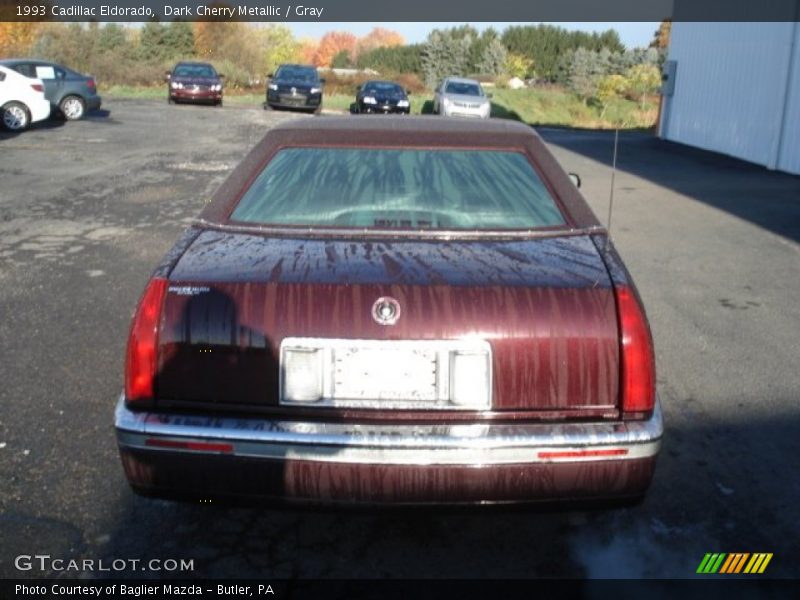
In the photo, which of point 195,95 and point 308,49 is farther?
point 308,49

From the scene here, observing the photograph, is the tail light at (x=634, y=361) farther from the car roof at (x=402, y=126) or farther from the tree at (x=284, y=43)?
the tree at (x=284, y=43)

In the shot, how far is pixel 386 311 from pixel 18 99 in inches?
731

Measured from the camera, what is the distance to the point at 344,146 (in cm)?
349

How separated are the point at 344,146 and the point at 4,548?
202cm

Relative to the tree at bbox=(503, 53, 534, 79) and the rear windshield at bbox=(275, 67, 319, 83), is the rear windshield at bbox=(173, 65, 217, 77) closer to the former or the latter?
the rear windshield at bbox=(275, 67, 319, 83)

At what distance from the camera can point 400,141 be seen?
11.4 feet

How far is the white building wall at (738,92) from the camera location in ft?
52.0

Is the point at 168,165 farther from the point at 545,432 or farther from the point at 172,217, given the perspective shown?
the point at 545,432

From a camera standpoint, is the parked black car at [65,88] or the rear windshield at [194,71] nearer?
the parked black car at [65,88]

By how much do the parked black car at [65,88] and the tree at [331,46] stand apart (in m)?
76.4

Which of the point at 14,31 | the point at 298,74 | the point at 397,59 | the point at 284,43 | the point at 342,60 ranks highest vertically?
the point at 284,43

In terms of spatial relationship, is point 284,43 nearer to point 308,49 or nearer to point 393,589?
point 308,49

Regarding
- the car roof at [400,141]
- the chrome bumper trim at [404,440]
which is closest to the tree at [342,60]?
the car roof at [400,141]

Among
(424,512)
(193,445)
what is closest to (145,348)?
(193,445)
